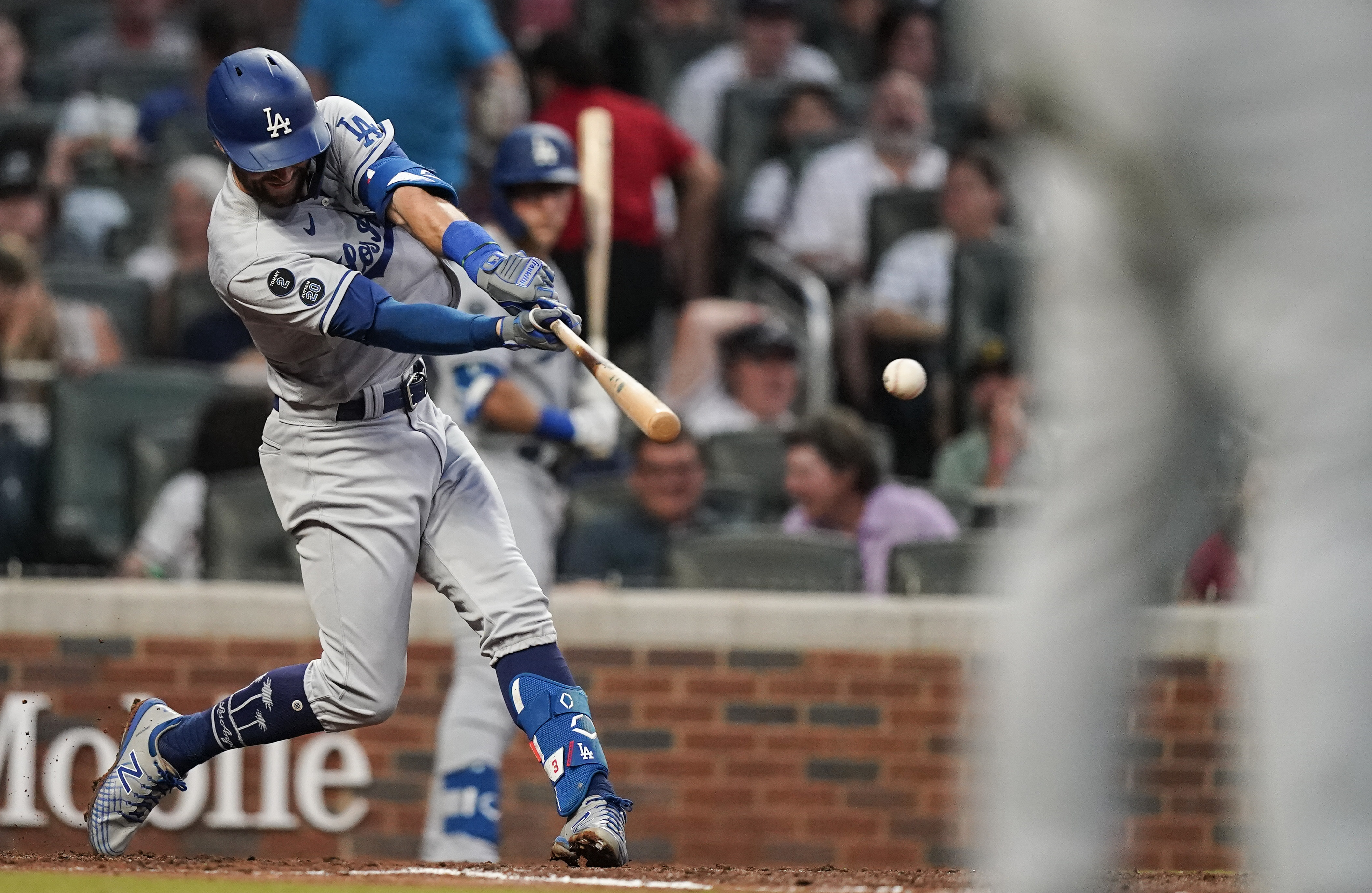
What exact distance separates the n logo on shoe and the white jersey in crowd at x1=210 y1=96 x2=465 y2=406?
0.91m

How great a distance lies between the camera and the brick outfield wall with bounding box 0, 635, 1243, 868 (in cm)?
571

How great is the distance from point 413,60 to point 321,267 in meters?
3.13

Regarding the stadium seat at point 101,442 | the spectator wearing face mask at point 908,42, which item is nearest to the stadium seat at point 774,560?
the stadium seat at point 101,442

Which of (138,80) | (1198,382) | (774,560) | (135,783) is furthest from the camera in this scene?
(138,80)

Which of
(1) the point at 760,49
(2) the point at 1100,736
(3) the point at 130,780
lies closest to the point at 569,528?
(3) the point at 130,780

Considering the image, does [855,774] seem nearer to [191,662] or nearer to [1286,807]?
[191,662]

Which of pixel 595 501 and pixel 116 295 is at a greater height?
pixel 116 295

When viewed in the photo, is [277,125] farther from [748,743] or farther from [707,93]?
[707,93]

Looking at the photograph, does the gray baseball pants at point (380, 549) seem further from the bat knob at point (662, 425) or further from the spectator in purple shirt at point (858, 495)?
the spectator in purple shirt at point (858, 495)

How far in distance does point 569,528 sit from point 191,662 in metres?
1.21

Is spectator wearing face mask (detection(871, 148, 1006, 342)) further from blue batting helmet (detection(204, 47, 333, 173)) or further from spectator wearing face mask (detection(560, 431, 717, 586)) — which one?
blue batting helmet (detection(204, 47, 333, 173))

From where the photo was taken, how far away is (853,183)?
26.0 ft

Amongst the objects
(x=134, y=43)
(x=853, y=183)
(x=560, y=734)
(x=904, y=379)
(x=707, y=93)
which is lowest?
(x=560, y=734)

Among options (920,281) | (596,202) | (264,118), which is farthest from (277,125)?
(920,281)
